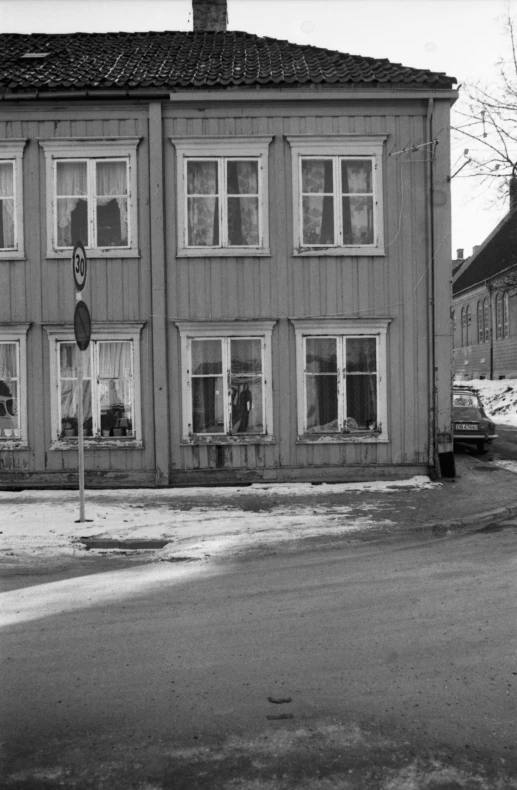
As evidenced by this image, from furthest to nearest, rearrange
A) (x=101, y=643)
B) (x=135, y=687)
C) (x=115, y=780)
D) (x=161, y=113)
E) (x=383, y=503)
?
(x=161, y=113), (x=383, y=503), (x=101, y=643), (x=135, y=687), (x=115, y=780)

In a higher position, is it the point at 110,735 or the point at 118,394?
the point at 118,394

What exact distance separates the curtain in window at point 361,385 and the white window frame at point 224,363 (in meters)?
1.44

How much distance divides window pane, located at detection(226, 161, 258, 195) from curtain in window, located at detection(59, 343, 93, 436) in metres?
3.99

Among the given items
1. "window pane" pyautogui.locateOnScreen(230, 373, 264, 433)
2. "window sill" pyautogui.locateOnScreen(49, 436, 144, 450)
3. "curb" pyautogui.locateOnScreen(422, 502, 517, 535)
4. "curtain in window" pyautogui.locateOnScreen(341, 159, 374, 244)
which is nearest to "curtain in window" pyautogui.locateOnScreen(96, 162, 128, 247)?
"window pane" pyautogui.locateOnScreen(230, 373, 264, 433)

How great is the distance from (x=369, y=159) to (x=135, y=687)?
11.4 metres

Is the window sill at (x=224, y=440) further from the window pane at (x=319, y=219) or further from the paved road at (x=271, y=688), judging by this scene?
the paved road at (x=271, y=688)

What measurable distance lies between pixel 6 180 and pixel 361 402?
24.8ft

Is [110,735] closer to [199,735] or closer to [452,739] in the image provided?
[199,735]

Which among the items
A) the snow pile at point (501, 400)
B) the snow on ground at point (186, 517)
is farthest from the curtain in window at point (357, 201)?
the snow pile at point (501, 400)

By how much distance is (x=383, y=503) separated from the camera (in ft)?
37.8

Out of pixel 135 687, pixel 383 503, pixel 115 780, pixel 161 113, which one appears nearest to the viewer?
pixel 115 780

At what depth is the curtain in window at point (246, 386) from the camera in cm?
1383

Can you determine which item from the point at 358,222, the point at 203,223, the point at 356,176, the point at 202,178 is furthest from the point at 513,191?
the point at 203,223

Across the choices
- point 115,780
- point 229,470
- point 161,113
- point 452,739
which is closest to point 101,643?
point 115,780
